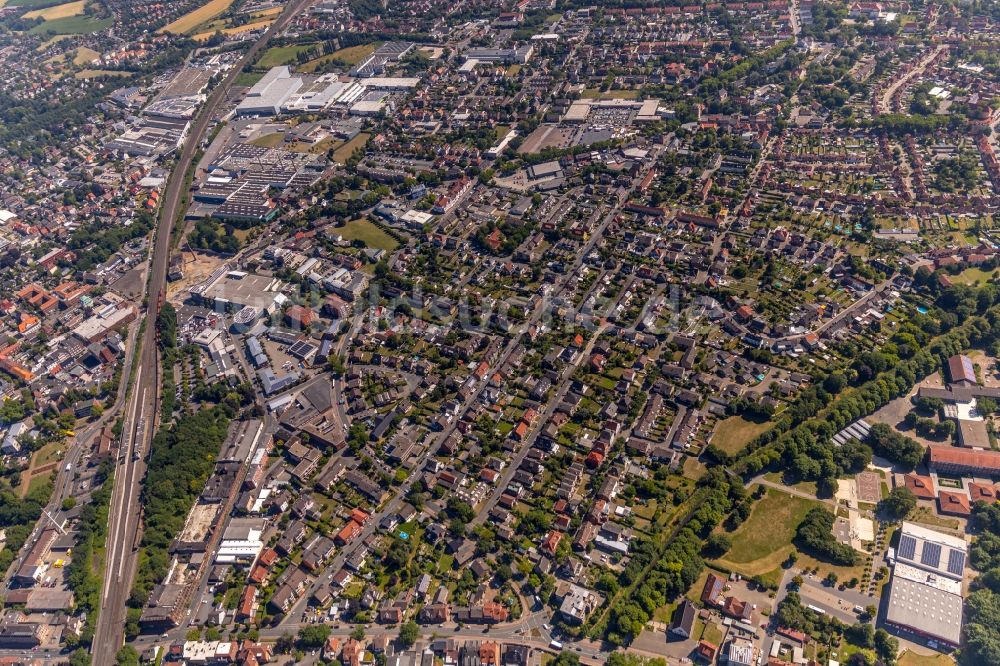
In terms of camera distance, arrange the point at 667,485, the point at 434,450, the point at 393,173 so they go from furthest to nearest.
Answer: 1. the point at 393,173
2. the point at 434,450
3. the point at 667,485

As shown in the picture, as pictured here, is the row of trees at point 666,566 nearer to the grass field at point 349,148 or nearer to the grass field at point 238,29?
the grass field at point 349,148

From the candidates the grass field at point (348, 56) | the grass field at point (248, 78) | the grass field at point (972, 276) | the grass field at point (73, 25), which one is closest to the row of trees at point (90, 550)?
the grass field at point (972, 276)

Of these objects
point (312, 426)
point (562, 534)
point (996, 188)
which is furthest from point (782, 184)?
point (312, 426)

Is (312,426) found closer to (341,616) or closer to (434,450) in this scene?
(434,450)

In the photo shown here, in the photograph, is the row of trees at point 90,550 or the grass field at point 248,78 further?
the grass field at point 248,78

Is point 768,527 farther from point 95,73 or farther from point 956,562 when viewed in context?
point 95,73

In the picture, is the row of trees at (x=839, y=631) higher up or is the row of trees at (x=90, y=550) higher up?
the row of trees at (x=90, y=550)
